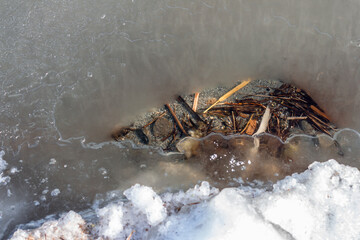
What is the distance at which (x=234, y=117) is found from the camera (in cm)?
244

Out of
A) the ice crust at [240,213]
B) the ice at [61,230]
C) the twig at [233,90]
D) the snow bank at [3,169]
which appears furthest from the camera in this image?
the twig at [233,90]

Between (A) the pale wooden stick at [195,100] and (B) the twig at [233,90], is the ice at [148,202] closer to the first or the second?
(A) the pale wooden stick at [195,100]

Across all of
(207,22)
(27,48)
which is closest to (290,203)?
(207,22)

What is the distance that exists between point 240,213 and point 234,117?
3.12 feet

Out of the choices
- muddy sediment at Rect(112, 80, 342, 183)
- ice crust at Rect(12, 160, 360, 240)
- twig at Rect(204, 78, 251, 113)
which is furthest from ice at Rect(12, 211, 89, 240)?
twig at Rect(204, 78, 251, 113)

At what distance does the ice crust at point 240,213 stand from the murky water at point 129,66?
0.19m

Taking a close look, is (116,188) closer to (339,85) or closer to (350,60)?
(339,85)

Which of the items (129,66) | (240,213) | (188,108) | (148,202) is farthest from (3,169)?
(240,213)

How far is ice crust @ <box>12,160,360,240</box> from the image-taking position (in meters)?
1.66

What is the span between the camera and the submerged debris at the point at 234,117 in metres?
2.36

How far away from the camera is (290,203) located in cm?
176

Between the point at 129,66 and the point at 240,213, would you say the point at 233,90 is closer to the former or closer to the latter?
the point at 129,66

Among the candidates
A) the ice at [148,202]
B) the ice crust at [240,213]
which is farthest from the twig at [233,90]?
the ice at [148,202]

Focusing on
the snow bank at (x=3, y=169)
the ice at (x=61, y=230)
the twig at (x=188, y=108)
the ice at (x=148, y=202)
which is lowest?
the ice at (x=61, y=230)
